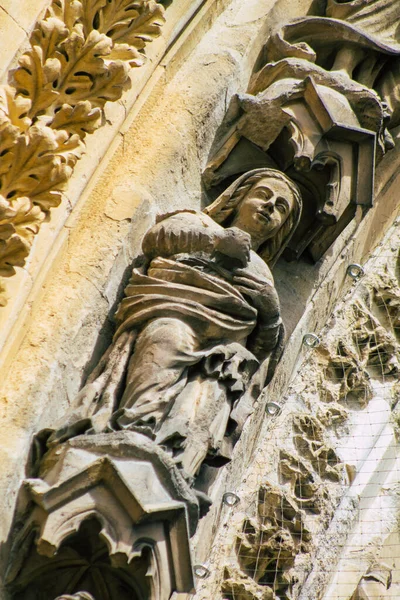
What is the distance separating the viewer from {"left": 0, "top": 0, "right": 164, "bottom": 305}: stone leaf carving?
343 centimetres

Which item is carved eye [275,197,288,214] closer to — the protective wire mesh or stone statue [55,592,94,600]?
the protective wire mesh

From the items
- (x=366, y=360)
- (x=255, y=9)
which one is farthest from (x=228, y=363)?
(x=255, y=9)

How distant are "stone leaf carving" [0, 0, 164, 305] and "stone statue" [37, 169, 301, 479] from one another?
36 centimetres

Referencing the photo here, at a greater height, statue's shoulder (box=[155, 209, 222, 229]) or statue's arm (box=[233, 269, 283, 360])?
statue's shoulder (box=[155, 209, 222, 229])

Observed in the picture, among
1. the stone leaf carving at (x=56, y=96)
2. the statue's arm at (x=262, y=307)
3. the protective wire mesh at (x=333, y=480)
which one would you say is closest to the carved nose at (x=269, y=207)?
the statue's arm at (x=262, y=307)

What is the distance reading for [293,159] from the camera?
4.37 meters

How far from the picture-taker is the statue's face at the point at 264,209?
4.08m

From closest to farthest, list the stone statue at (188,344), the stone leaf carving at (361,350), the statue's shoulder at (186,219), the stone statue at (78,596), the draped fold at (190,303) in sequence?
the stone statue at (78,596) < the stone statue at (188,344) < the draped fold at (190,303) < the statue's shoulder at (186,219) < the stone leaf carving at (361,350)

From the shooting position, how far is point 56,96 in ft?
12.1

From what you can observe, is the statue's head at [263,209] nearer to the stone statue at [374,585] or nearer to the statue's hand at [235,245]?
the statue's hand at [235,245]

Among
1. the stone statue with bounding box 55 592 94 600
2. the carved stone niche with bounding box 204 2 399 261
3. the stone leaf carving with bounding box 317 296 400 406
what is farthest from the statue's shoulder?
the stone statue with bounding box 55 592 94 600

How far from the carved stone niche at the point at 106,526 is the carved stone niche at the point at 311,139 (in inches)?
59.9

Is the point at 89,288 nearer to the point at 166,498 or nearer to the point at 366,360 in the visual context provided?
the point at 166,498

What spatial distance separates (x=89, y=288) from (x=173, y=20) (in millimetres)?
1267
